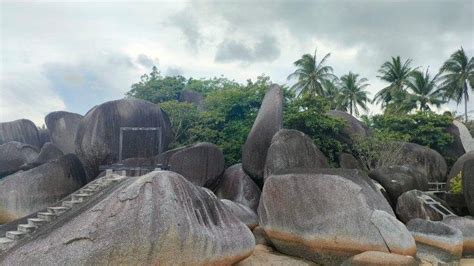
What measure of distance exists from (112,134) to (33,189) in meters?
3.41

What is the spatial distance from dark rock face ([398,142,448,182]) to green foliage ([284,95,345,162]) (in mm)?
3089

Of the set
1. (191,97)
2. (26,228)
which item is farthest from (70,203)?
(191,97)

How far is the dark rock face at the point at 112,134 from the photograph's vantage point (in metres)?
15.5

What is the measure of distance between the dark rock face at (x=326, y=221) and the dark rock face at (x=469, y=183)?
502 centimetres

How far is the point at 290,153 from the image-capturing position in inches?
543

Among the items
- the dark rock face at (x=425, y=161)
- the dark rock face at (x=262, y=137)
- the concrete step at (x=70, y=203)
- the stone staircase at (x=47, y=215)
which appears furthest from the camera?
the dark rock face at (x=425, y=161)

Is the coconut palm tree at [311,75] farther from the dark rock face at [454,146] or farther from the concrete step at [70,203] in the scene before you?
the concrete step at [70,203]

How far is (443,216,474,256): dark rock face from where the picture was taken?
36.9ft

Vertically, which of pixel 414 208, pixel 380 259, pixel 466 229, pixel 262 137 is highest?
pixel 262 137

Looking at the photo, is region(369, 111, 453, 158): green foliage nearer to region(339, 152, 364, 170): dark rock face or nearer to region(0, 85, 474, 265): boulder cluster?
region(0, 85, 474, 265): boulder cluster

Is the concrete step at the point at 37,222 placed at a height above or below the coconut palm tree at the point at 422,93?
below

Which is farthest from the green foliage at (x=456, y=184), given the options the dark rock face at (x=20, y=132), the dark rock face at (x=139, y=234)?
the dark rock face at (x=20, y=132)

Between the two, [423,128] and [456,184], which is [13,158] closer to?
[456,184]

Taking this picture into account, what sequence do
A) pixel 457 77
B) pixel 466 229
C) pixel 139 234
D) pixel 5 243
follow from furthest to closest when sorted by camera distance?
pixel 457 77 → pixel 466 229 → pixel 5 243 → pixel 139 234
